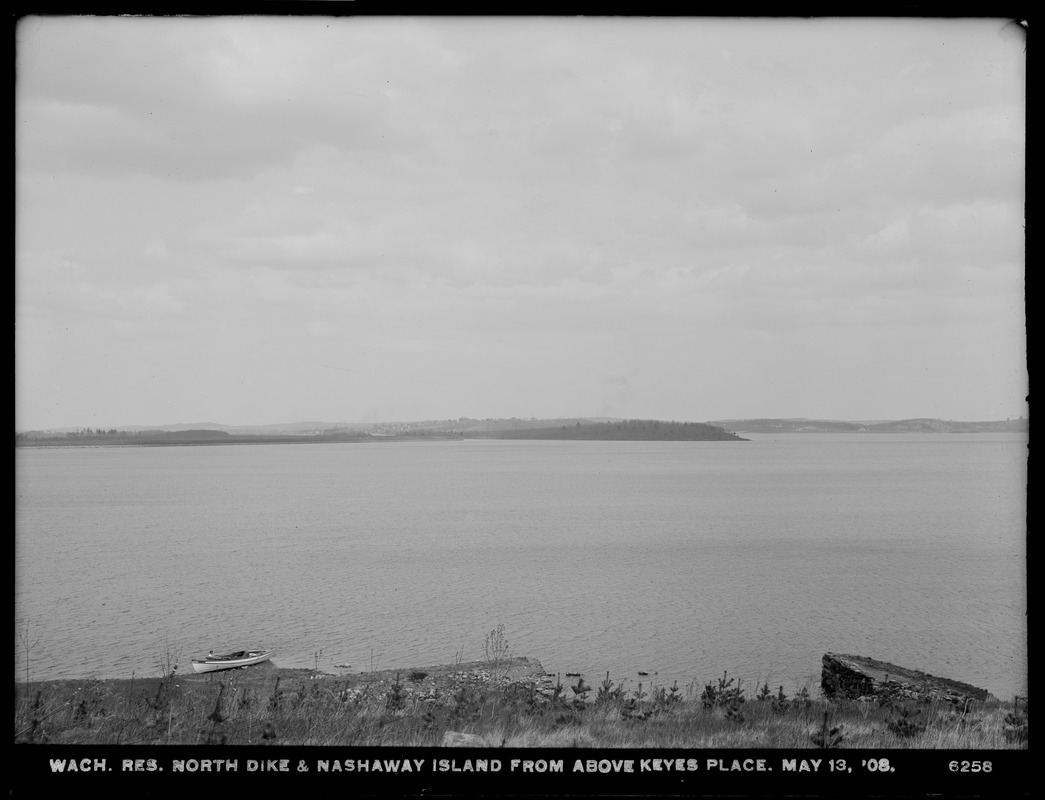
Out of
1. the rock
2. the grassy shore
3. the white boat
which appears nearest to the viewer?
the grassy shore

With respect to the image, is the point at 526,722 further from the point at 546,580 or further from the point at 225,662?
the point at 546,580

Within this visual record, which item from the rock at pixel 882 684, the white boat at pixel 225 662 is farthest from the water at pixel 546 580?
the rock at pixel 882 684

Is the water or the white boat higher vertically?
the white boat

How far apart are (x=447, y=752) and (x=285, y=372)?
210ft

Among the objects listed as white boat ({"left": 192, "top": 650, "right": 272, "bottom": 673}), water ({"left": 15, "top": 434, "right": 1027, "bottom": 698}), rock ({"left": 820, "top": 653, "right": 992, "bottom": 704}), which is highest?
rock ({"left": 820, "top": 653, "right": 992, "bottom": 704})

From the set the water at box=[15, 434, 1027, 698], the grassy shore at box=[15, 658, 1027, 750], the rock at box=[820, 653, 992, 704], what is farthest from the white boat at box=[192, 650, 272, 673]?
the rock at box=[820, 653, 992, 704]

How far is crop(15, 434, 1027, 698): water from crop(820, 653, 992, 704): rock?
3.63 meters

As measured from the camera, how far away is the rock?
822cm

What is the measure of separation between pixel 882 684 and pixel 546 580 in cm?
1919

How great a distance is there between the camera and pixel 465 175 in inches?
2173

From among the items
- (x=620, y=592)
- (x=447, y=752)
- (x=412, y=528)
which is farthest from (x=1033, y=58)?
(x=412, y=528)

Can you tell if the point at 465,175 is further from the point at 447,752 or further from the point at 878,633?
the point at 447,752

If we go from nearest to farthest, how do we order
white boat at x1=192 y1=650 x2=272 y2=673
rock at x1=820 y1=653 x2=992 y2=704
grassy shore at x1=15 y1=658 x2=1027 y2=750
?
1. grassy shore at x1=15 y1=658 x2=1027 y2=750
2. rock at x1=820 y1=653 x2=992 y2=704
3. white boat at x1=192 y1=650 x2=272 y2=673

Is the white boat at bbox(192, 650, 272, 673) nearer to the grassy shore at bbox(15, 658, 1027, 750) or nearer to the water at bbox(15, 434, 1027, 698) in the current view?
the water at bbox(15, 434, 1027, 698)
